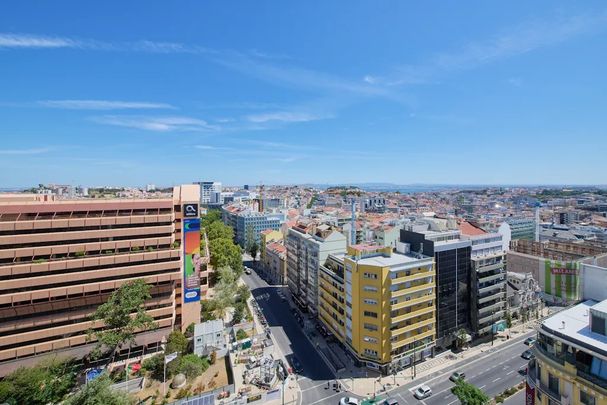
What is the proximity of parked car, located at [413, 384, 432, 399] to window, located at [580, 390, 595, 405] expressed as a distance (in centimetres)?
2319

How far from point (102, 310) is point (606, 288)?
57122 millimetres

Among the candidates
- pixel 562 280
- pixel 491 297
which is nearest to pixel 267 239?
pixel 491 297

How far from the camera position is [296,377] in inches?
1726

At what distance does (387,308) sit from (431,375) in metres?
11.8

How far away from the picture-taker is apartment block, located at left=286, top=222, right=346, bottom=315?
193 feet

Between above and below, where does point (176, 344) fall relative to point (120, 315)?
below

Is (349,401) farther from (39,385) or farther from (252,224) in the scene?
(252,224)

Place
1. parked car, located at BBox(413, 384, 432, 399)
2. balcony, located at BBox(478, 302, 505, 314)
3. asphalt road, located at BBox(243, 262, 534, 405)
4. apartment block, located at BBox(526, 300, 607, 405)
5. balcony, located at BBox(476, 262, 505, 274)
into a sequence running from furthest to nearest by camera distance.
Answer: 1. balcony, located at BBox(478, 302, 505, 314)
2. balcony, located at BBox(476, 262, 505, 274)
3. asphalt road, located at BBox(243, 262, 534, 405)
4. parked car, located at BBox(413, 384, 432, 399)
5. apartment block, located at BBox(526, 300, 607, 405)

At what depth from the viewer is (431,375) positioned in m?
43.7

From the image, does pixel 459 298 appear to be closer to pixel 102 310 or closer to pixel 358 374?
pixel 358 374

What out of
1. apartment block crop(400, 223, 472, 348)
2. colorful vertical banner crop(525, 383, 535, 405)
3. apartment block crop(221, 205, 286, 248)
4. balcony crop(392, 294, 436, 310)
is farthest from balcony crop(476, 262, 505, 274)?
apartment block crop(221, 205, 286, 248)

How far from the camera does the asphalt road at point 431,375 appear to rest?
3956 centimetres

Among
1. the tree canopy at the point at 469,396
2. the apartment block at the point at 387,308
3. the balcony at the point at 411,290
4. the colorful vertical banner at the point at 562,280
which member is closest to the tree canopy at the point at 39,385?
the apartment block at the point at 387,308

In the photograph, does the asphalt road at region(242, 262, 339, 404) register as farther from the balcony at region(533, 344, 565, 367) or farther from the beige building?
the balcony at region(533, 344, 565, 367)
